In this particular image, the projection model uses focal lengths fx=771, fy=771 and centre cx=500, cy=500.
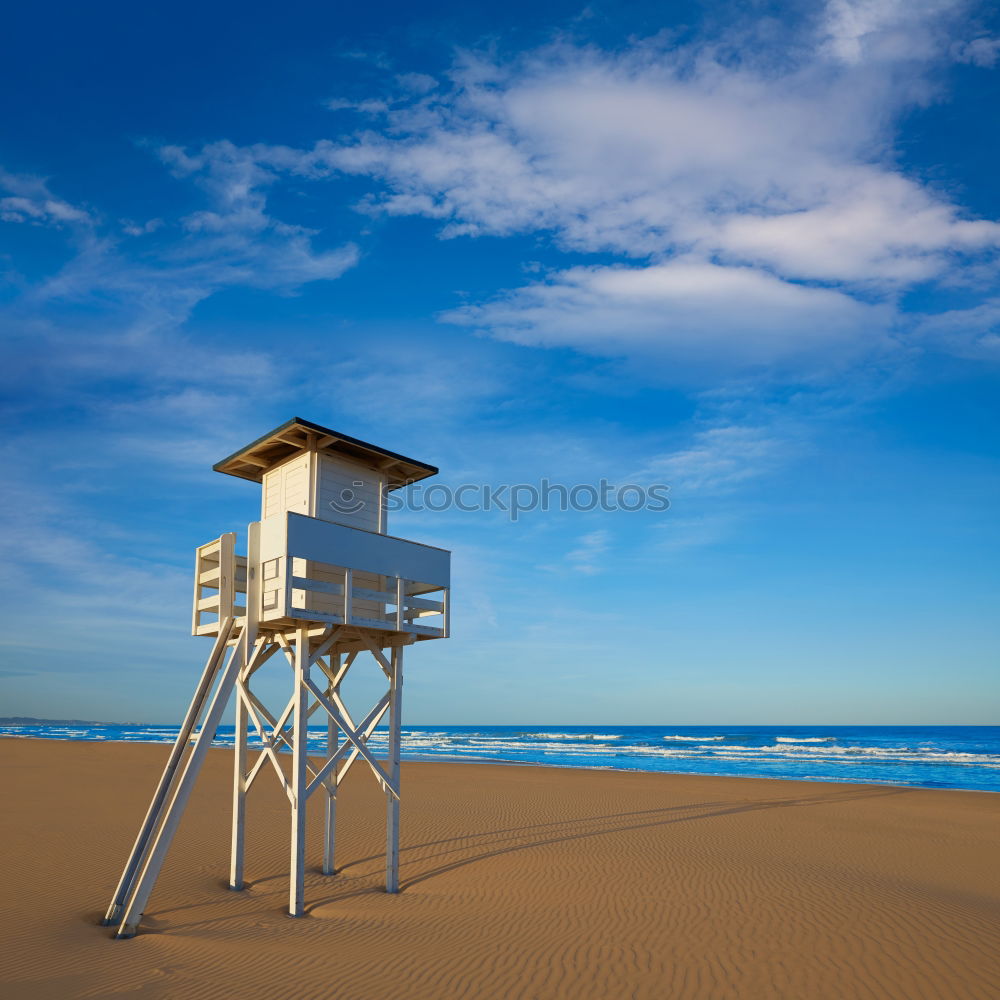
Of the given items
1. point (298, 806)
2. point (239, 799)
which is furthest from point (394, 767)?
point (239, 799)

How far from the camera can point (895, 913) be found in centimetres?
1112

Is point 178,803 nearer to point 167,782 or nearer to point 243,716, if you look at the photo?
point 167,782

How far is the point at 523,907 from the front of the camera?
11.1 metres

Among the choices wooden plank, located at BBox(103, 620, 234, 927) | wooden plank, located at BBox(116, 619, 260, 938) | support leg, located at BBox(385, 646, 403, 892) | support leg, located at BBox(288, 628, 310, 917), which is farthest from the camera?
support leg, located at BBox(385, 646, 403, 892)

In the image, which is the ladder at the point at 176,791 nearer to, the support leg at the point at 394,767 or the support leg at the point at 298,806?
the support leg at the point at 298,806

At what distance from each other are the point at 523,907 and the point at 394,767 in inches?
110

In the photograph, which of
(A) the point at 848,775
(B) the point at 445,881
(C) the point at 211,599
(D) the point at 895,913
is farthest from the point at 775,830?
(A) the point at 848,775

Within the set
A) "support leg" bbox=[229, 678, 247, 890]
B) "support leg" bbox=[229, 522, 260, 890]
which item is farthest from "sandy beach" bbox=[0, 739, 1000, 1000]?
"support leg" bbox=[229, 522, 260, 890]

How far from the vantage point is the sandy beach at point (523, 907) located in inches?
321

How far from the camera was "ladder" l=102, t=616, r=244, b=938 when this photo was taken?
367 inches

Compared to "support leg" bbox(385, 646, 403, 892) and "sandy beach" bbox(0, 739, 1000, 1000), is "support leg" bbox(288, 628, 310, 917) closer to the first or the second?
"sandy beach" bbox(0, 739, 1000, 1000)

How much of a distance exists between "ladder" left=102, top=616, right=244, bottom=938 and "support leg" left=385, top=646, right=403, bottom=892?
2.35m

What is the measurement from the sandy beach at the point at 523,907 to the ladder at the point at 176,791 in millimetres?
406

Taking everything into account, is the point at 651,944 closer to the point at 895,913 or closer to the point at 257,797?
the point at 895,913
